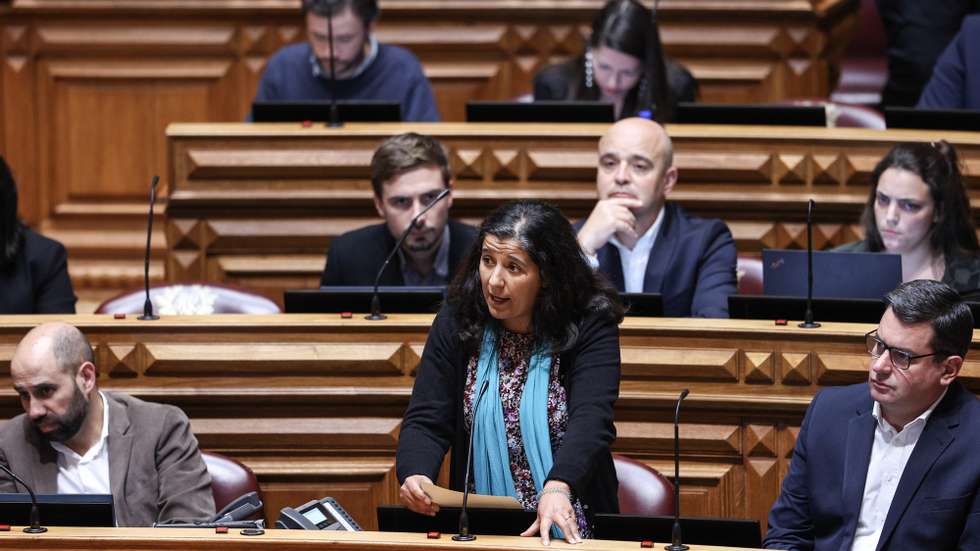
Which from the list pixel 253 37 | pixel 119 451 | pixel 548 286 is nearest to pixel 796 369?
pixel 548 286

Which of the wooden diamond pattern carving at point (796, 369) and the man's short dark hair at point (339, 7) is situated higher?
the man's short dark hair at point (339, 7)

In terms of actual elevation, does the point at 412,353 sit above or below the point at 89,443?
above

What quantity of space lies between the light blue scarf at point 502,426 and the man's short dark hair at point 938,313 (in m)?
0.49

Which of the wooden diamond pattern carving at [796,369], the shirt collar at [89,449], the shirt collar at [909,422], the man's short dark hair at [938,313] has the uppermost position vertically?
the man's short dark hair at [938,313]

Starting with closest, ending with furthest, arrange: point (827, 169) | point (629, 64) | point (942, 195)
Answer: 1. point (942, 195)
2. point (827, 169)
3. point (629, 64)

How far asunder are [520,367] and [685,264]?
0.86m

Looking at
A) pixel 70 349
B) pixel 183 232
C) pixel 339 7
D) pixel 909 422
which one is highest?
pixel 339 7

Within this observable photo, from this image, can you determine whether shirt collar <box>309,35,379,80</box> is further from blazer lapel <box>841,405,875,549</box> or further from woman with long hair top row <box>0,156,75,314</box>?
blazer lapel <box>841,405,875,549</box>

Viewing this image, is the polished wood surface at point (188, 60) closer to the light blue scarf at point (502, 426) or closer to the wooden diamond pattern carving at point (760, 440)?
the wooden diamond pattern carving at point (760, 440)

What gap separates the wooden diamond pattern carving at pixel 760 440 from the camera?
2.54m

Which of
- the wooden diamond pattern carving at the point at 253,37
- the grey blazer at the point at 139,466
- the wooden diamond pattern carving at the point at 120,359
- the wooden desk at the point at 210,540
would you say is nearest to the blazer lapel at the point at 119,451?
the grey blazer at the point at 139,466

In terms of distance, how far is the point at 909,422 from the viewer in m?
2.09

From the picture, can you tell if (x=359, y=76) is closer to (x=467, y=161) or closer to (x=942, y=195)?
(x=467, y=161)

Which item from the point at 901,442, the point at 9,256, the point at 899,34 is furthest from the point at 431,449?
the point at 899,34
